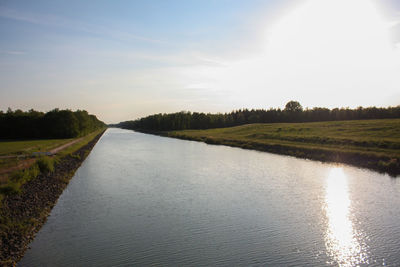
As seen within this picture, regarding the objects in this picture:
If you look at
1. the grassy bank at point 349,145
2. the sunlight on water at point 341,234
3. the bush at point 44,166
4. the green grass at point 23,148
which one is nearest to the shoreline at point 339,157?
the grassy bank at point 349,145

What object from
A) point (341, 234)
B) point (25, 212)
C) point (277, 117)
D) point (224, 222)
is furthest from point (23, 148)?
point (277, 117)

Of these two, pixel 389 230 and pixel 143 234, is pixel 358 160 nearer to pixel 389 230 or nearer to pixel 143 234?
pixel 389 230

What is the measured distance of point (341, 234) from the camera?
14430 mm

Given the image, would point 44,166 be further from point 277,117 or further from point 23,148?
point 277,117

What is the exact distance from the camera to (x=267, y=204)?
19.5 metres

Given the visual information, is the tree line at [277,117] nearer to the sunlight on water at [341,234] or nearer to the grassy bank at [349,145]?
the grassy bank at [349,145]

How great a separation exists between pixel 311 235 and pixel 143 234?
9051mm

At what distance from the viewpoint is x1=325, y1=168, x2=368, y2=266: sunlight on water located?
39.4ft

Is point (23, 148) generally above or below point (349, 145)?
below

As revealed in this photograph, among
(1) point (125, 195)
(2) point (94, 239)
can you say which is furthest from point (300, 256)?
(1) point (125, 195)

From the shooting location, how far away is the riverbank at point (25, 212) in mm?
12344

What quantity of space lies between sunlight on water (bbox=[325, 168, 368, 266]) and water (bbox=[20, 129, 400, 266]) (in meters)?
0.05

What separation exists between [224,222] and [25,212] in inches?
485

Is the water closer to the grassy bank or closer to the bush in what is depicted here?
the bush
